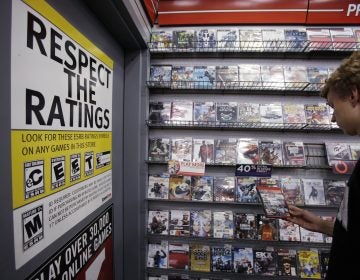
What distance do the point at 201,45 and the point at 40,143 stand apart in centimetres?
160

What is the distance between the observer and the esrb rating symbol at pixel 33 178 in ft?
3.11

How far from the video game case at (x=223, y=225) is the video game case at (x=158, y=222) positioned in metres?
0.45

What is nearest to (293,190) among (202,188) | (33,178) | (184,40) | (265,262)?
(265,262)

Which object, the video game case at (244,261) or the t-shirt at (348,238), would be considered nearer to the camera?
the t-shirt at (348,238)

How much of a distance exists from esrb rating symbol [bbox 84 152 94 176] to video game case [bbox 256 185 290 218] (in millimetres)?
1208

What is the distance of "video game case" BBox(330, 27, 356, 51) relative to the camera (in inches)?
80.0

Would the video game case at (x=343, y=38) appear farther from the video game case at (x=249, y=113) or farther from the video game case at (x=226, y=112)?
the video game case at (x=226, y=112)

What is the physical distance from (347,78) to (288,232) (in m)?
1.51

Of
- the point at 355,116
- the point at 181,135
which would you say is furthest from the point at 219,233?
the point at 355,116

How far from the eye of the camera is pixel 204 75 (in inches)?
87.0

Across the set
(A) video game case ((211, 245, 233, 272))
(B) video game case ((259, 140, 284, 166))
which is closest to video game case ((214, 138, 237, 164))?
(B) video game case ((259, 140, 284, 166))

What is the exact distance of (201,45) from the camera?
83.1 inches

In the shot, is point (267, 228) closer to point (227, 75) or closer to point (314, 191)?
point (314, 191)

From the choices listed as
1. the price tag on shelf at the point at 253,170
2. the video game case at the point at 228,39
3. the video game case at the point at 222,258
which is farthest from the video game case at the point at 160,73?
the video game case at the point at 222,258
